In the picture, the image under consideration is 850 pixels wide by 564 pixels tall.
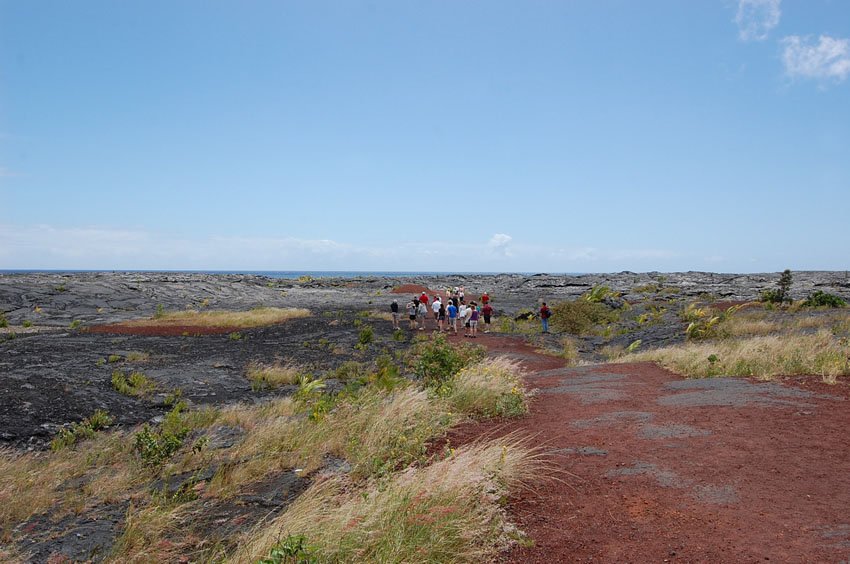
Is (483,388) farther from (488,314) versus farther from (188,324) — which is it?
(188,324)

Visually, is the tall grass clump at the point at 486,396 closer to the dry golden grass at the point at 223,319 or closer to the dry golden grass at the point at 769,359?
the dry golden grass at the point at 769,359

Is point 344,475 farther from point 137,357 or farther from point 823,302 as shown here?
point 823,302

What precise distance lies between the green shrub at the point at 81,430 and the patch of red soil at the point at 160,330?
16.8 metres

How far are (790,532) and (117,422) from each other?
1288 centimetres

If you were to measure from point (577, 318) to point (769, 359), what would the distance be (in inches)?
703

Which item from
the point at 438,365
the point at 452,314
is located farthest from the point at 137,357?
the point at 452,314

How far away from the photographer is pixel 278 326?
33.3 m

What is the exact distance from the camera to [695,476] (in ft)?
21.7

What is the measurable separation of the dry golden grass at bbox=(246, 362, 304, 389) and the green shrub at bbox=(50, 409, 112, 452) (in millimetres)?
4759

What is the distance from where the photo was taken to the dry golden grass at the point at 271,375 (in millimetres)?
17422

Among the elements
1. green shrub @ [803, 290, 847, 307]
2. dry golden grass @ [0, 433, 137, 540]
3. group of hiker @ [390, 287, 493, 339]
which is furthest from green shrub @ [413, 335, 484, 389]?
green shrub @ [803, 290, 847, 307]

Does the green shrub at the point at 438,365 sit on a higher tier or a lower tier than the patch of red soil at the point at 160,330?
higher

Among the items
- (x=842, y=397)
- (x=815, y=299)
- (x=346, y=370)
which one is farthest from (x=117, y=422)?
(x=815, y=299)

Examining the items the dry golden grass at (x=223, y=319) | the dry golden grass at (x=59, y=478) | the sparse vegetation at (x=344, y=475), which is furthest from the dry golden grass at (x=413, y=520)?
the dry golden grass at (x=223, y=319)
